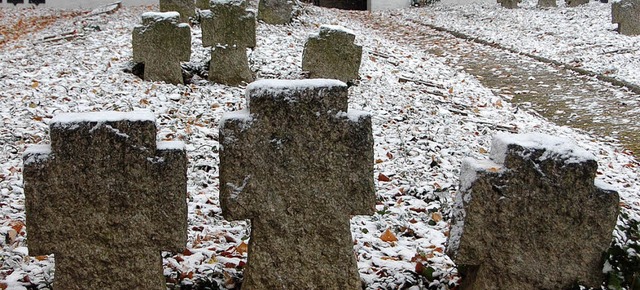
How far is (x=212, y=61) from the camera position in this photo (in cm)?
789

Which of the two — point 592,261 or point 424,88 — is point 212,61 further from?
point 592,261

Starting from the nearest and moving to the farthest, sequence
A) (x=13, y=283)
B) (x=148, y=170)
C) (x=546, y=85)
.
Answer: (x=148, y=170) < (x=13, y=283) < (x=546, y=85)

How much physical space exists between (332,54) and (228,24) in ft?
4.91

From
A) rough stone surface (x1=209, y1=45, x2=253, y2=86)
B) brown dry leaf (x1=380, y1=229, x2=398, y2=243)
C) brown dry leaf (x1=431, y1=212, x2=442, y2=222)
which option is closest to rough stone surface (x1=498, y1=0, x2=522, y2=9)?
rough stone surface (x1=209, y1=45, x2=253, y2=86)

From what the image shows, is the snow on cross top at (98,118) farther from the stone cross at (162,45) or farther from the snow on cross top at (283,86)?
the stone cross at (162,45)

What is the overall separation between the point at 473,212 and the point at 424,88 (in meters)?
5.75

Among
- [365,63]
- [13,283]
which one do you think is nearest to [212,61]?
[365,63]

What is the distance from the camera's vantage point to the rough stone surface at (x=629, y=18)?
44.3 feet

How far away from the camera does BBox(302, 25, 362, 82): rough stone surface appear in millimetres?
7945

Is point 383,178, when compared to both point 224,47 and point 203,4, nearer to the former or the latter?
point 224,47

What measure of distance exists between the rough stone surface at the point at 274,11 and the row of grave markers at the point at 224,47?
3927 millimetres

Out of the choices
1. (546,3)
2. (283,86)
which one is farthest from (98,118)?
(546,3)

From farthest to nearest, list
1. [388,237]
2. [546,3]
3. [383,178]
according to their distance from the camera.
→ [546,3]
[383,178]
[388,237]

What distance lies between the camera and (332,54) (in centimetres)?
802
